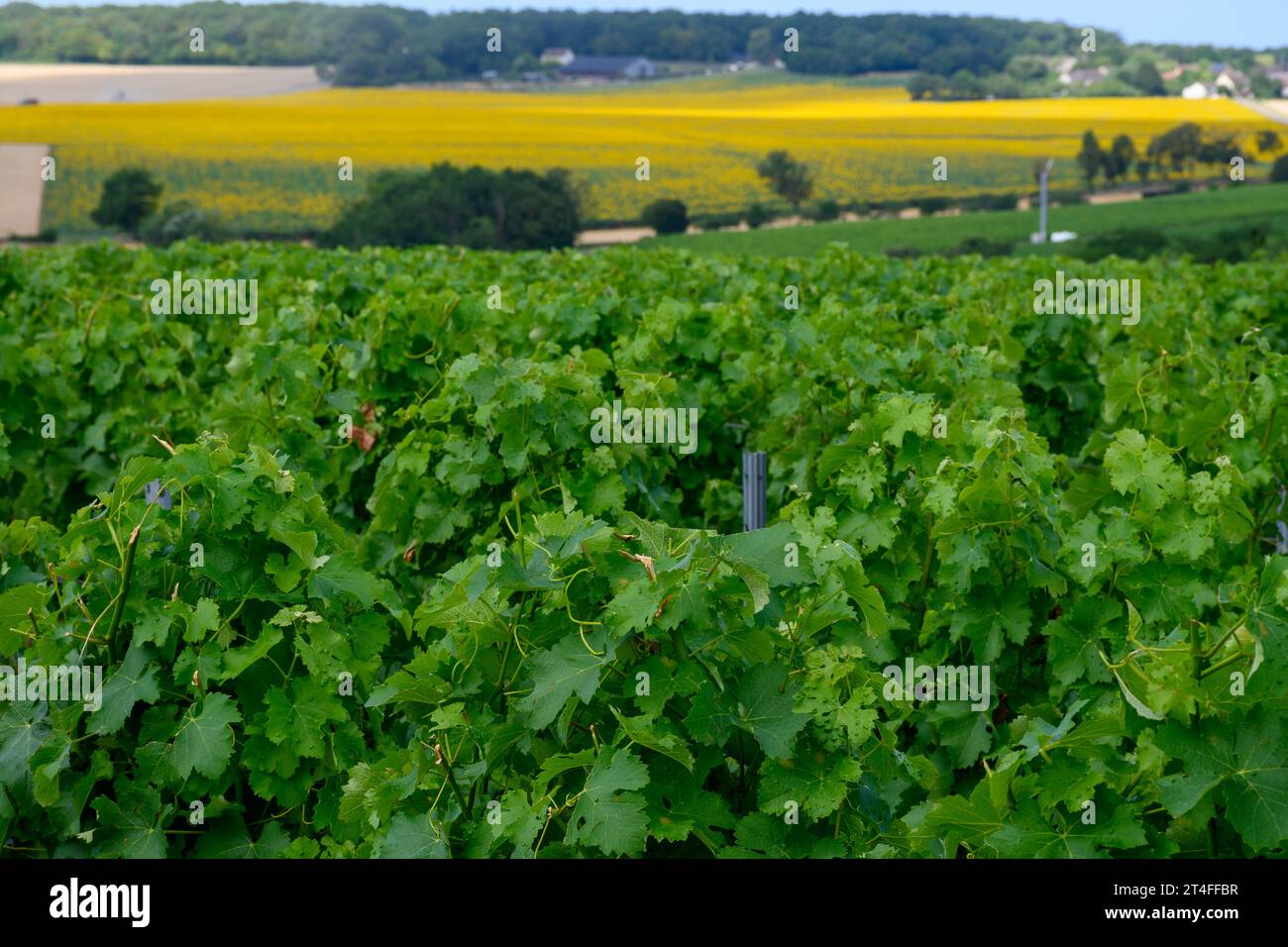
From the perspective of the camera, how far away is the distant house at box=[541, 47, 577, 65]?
61.0 metres

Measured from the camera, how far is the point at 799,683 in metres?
2.58

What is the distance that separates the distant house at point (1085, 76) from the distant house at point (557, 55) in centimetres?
2034

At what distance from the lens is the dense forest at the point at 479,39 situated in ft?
170

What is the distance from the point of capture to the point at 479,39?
59.2 m

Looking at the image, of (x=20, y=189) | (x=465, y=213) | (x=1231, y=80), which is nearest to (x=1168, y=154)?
(x=1231, y=80)

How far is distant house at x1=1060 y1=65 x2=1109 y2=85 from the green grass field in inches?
245

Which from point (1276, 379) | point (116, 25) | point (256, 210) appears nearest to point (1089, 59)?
point (256, 210)

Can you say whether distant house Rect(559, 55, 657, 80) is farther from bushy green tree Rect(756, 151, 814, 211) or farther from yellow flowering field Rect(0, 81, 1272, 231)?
bushy green tree Rect(756, 151, 814, 211)

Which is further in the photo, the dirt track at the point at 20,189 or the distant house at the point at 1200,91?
the distant house at the point at 1200,91

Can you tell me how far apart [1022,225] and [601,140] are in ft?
56.0

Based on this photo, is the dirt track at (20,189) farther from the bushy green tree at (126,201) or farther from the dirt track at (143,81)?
the dirt track at (143,81)

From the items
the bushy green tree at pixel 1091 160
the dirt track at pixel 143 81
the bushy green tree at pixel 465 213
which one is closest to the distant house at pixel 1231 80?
the bushy green tree at pixel 1091 160

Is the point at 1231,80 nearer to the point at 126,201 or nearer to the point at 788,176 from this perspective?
the point at 788,176
